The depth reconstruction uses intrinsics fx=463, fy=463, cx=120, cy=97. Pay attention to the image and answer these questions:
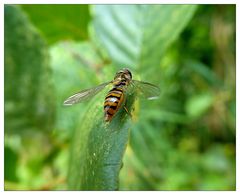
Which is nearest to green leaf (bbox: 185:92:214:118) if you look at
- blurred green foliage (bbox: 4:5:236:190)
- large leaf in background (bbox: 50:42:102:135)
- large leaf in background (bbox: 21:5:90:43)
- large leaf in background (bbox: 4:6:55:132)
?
blurred green foliage (bbox: 4:5:236:190)

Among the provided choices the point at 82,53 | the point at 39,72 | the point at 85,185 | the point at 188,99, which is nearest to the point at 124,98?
the point at 85,185

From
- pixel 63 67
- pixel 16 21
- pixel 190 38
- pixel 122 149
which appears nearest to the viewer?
pixel 122 149

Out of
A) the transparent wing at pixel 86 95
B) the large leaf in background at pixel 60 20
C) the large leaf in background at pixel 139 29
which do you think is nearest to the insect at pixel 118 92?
the transparent wing at pixel 86 95

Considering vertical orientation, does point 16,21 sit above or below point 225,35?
below

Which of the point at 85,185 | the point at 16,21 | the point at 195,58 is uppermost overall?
the point at 195,58

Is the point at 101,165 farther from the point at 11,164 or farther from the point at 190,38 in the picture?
the point at 190,38

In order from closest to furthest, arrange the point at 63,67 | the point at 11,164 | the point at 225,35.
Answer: the point at 11,164, the point at 63,67, the point at 225,35

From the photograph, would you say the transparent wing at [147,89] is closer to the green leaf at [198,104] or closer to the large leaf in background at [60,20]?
the large leaf in background at [60,20]
